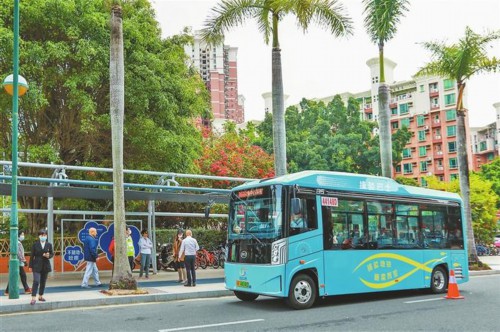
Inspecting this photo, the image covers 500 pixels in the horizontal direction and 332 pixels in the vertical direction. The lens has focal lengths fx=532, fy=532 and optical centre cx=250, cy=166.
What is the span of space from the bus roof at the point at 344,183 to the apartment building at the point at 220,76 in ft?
346

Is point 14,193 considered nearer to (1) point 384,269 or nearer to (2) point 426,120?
(1) point 384,269

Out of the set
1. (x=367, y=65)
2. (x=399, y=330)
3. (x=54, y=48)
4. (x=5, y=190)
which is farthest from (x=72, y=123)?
(x=367, y=65)

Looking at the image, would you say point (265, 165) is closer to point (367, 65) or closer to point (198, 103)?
point (198, 103)

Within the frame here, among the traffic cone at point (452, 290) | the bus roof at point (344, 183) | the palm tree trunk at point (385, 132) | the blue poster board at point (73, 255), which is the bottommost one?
the traffic cone at point (452, 290)

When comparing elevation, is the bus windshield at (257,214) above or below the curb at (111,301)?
above

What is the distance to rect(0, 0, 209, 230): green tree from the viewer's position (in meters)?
18.9

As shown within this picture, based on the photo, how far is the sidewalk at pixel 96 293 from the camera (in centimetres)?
1266

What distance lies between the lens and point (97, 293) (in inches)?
577

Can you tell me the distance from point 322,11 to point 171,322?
1302 cm

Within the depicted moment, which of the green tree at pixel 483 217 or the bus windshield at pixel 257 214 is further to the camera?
the green tree at pixel 483 217

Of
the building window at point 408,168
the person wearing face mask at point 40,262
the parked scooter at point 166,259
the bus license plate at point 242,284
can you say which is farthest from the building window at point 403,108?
the person wearing face mask at point 40,262

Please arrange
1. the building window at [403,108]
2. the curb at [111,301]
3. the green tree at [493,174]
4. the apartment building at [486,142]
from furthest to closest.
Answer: the apartment building at [486,142] → the building window at [403,108] → the green tree at [493,174] → the curb at [111,301]

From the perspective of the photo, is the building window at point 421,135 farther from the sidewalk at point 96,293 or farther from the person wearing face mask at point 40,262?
the person wearing face mask at point 40,262

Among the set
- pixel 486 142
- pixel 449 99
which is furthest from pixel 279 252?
pixel 486 142
